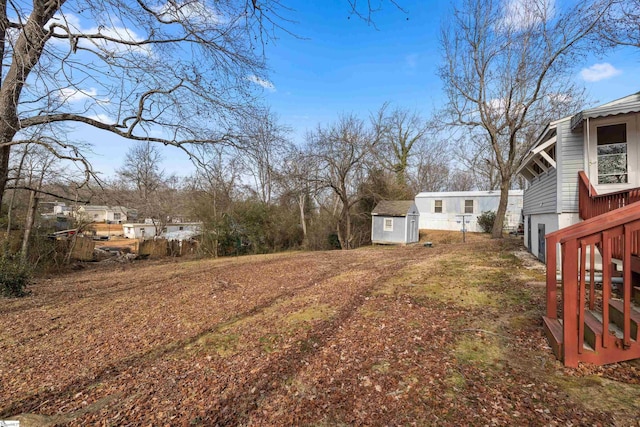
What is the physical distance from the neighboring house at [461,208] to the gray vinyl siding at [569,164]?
54.6 ft

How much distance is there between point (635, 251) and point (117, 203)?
1152 cm

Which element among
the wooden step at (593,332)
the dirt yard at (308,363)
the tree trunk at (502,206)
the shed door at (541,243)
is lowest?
the dirt yard at (308,363)

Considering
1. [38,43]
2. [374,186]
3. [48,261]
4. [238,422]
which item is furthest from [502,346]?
[374,186]

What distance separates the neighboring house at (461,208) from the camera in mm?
23375

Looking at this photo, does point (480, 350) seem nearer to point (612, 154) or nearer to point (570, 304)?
point (570, 304)

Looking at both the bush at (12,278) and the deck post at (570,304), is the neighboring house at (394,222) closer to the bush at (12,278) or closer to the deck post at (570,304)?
the deck post at (570,304)

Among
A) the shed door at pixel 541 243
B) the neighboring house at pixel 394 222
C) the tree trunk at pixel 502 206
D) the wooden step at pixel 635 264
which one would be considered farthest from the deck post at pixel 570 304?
the neighboring house at pixel 394 222

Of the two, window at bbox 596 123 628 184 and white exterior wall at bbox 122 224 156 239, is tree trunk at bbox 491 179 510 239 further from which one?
white exterior wall at bbox 122 224 156 239

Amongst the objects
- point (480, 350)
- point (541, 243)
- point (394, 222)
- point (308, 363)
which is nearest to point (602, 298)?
point (480, 350)

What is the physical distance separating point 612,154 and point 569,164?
2.53 feet

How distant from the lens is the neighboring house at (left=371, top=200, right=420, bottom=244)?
68.3ft

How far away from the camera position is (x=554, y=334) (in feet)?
10.7

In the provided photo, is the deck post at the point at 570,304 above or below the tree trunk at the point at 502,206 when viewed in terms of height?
below

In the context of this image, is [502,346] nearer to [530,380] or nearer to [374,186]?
Result: [530,380]
